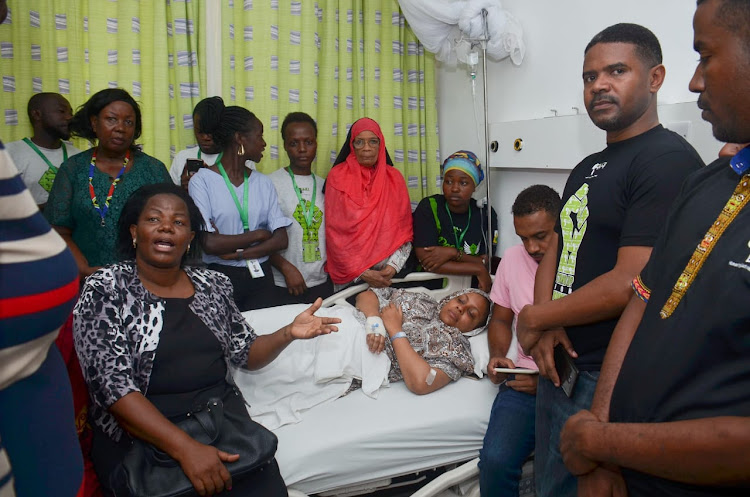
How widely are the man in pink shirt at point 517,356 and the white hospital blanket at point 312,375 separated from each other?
0.55m

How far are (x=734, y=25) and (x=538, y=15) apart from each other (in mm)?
2589

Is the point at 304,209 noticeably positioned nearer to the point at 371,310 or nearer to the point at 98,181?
the point at 371,310

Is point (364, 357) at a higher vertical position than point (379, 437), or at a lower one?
higher

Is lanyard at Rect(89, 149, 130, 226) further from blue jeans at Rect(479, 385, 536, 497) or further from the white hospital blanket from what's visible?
blue jeans at Rect(479, 385, 536, 497)

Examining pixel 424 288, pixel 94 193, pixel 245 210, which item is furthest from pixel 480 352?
pixel 94 193

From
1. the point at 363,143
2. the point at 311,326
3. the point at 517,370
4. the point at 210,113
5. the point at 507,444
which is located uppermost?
the point at 210,113

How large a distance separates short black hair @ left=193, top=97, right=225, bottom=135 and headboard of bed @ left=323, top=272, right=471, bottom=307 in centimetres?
127

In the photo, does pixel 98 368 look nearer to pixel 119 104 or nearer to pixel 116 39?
pixel 119 104

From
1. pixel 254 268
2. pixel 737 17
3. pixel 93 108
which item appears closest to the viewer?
pixel 737 17

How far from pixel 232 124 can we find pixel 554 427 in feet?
7.80

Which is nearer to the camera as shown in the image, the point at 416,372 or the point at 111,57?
the point at 416,372

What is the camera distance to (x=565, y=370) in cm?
164

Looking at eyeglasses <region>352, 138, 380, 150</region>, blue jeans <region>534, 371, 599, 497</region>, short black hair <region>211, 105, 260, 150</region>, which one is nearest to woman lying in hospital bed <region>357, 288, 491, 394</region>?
blue jeans <region>534, 371, 599, 497</region>

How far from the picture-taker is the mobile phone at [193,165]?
3115 mm
